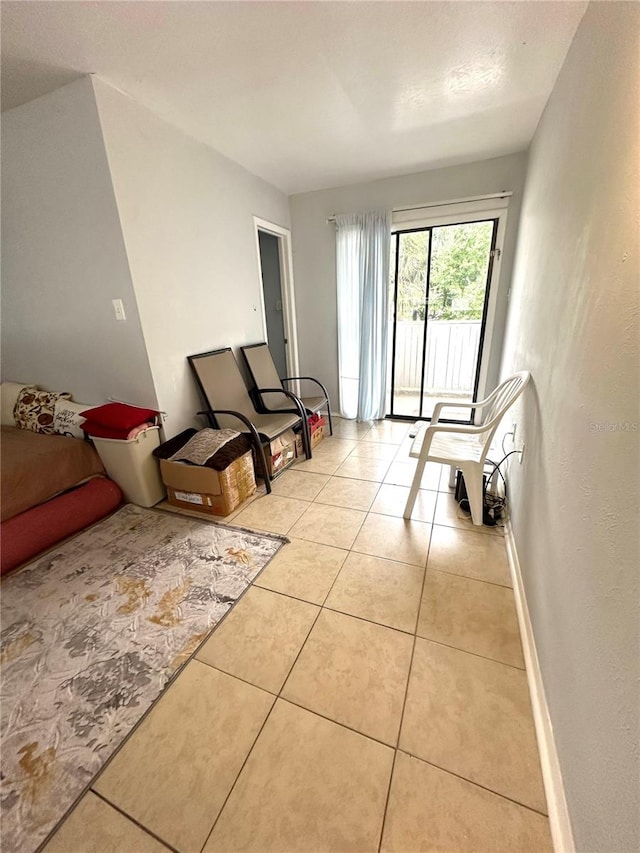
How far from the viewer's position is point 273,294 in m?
3.98

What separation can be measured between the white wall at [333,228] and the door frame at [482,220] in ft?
0.16

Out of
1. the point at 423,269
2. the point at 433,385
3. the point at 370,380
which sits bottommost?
the point at 433,385

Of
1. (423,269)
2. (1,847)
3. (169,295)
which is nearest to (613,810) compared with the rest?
(1,847)

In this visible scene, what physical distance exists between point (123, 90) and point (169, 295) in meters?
1.08

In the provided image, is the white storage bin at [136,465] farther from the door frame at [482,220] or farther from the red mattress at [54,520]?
the door frame at [482,220]

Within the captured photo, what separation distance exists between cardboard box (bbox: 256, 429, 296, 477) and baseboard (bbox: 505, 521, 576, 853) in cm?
178

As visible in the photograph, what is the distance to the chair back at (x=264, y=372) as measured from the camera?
307 centimetres

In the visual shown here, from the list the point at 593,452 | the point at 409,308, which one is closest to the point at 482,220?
the point at 409,308

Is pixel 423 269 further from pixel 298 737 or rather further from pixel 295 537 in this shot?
pixel 298 737

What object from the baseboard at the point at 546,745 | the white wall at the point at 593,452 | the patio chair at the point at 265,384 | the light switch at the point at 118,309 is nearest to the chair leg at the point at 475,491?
the white wall at the point at 593,452

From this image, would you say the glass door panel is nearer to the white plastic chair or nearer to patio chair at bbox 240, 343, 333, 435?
patio chair at bbox 240, 343, 333, 435

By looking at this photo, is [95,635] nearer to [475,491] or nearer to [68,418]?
[68,418]

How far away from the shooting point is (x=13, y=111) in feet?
6.50

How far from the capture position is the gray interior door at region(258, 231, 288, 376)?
3.86m
